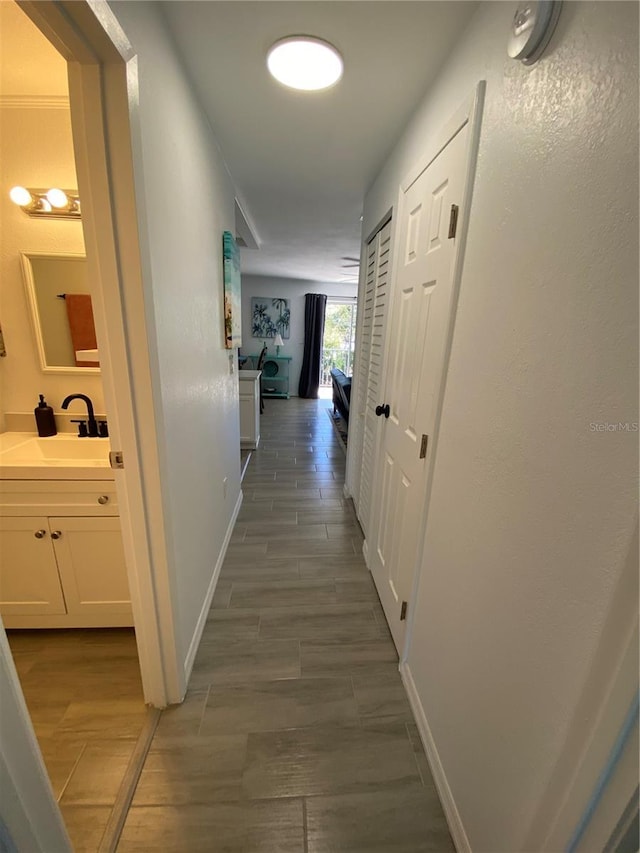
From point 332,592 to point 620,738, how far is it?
5.18 ft

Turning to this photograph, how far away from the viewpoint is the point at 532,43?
2.27 ft

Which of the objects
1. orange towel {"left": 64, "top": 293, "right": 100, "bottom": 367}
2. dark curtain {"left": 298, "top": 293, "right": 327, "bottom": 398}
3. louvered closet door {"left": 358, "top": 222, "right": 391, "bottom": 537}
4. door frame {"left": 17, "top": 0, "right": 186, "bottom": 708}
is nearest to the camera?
door frame {"left": 17, "top": 0, "right": 186, "bottom": 708}

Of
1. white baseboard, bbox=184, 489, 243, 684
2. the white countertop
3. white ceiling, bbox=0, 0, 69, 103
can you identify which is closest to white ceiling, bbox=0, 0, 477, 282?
white ceiling, bbox=0, 0, 69, 103

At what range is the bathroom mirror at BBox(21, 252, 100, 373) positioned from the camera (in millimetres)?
1609

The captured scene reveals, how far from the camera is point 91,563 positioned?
57.7 inches

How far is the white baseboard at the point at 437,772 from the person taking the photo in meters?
0.96

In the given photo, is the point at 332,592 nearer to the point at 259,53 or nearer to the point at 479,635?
the point at 479,635

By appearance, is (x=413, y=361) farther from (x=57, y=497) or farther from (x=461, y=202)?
(x=57, y=497)

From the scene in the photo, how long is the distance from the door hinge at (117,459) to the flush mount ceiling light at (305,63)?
1.46m

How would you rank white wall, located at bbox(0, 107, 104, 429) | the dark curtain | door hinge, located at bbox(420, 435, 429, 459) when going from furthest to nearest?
the dark curtain < white wall, located at bbox(0, 107, 104, 429) < door hinge, located at bbox(420, 435, 429, 459)

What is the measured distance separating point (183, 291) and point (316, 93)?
98 centimetres

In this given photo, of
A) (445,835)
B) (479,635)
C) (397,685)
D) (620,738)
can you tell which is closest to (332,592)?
(397,685)

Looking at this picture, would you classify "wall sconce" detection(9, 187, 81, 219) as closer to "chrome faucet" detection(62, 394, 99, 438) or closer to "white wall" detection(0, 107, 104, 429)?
"white wall" detection(0, 107, 104, 429)

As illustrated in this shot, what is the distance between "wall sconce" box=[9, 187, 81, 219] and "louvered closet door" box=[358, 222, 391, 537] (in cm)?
159
